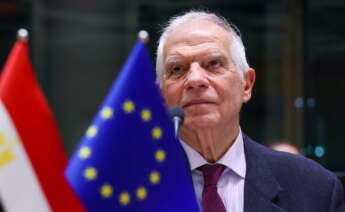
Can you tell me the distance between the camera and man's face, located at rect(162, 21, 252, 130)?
8.66 ft

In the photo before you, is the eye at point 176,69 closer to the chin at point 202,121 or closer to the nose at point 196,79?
the nose at point 196,79

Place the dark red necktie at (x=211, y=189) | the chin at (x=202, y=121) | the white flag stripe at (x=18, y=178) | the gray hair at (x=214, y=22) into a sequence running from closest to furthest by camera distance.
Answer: the white flag stripe at (x=18, y=178)
the dark red necktie at (x=211, y=189)
the chin at (x=202, y=121)
the gray hair at (x=214, y=22)

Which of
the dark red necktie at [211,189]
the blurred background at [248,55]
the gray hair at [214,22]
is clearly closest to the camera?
the dark red necktie at [211,189]

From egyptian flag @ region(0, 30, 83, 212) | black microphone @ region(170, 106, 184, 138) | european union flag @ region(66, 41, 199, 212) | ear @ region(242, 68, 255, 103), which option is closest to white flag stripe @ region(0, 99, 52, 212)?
egyptian flag @ region(0, 30, 83, 212)

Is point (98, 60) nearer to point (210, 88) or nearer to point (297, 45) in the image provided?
point (297, 45)

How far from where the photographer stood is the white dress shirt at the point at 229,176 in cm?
264

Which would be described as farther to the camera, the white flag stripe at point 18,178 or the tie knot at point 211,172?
the tie knot at point 211,172

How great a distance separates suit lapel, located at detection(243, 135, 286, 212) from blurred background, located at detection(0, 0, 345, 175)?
6.24 metres

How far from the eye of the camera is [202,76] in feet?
8.65

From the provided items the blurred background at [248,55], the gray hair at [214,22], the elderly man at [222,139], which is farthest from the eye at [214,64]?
the blurred background at [248,55]

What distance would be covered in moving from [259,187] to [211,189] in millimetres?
213

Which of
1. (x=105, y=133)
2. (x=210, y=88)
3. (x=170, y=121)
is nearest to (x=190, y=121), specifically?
(x=210, y=88)

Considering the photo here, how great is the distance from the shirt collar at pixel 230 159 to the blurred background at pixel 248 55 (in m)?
6.24

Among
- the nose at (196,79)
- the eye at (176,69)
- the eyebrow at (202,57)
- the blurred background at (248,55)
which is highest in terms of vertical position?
the eyebrow at (202,57)
